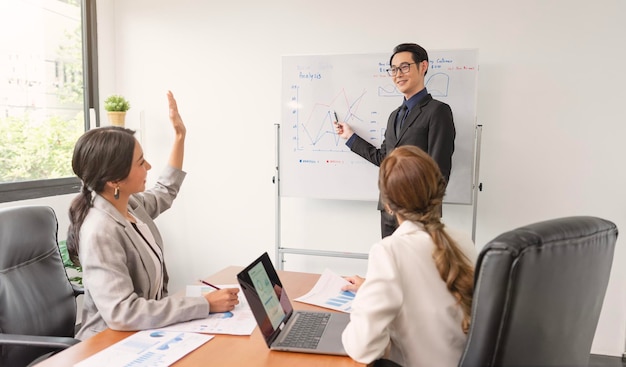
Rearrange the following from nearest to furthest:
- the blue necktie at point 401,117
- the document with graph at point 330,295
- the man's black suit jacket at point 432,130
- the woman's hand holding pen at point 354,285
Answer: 1. the document with graph at point 330,295
2. the woman's hand holding pen at point 354,285
3. the man's black suit jacket at point 432,130
4. the blue necktie at point 401,117

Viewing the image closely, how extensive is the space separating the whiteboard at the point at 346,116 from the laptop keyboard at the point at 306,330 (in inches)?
66.2

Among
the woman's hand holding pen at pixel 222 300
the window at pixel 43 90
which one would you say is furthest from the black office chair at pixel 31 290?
the window at pixel 43 90

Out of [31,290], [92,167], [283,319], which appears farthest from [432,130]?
[31,290]

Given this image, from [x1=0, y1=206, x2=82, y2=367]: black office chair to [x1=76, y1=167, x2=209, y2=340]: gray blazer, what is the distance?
0.59 ft

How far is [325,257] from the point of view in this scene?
345cm

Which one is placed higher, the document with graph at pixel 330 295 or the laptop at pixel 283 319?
the laptop at pixel 283 319

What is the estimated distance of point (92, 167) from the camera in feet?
5.20

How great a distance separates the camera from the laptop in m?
1.30

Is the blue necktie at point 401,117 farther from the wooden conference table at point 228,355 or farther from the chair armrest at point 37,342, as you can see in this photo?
the chair armrest at point 37,342

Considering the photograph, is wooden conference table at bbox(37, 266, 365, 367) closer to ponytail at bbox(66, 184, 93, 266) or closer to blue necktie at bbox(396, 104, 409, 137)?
ponytail at bbox(66, 184, 93, 266)

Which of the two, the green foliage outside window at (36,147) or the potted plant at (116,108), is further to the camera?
the potted plant at (116,108)

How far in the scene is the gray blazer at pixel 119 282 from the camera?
1.40 meters

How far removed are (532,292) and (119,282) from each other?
1122 millimetres

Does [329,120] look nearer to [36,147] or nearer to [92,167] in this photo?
[92,167]
